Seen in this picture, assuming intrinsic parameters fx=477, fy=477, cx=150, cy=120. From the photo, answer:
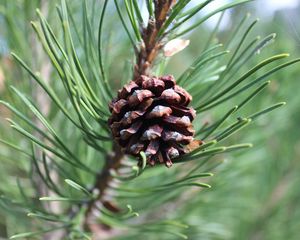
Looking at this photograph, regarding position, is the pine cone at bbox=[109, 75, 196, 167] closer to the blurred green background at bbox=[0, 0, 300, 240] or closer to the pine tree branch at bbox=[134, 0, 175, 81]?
the pine tree branch at bbox=[134, 0, 175, 81]

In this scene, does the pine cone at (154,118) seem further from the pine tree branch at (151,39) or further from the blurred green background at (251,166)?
the blurred green background at (251,166)

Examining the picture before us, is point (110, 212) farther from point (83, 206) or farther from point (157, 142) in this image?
point (157, 142)

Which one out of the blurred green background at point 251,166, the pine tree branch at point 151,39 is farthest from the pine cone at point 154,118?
the blurred green background at point 251,166

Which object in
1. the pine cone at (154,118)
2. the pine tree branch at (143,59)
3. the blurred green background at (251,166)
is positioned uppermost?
the blurred green background at (251,166)

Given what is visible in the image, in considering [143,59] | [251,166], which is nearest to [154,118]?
[143,59]

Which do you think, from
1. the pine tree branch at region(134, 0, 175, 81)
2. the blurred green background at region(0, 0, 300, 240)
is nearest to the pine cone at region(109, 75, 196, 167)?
the pine tree branch at region(134, 0, 175, 81)
